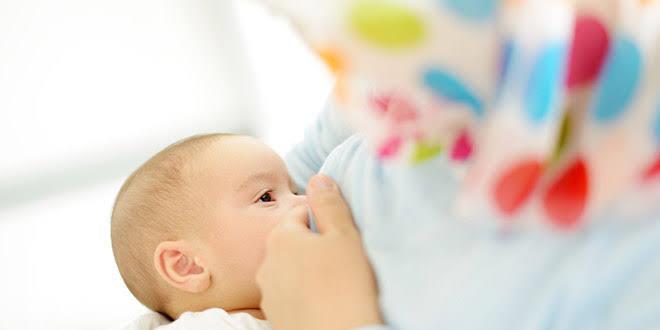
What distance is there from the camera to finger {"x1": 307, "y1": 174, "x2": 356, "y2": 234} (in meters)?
0.73

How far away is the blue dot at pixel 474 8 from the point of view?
1.42 ft

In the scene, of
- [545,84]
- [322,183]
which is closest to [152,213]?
[322,183]

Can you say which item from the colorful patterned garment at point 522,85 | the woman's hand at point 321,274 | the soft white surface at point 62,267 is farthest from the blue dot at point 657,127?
the soft white surface at point 62,267

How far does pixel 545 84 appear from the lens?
45 cm

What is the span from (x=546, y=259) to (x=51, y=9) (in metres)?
1.38

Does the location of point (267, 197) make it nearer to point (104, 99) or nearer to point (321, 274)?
point (321, 274)

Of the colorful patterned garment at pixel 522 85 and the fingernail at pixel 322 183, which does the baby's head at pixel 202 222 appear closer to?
the fingernail at pixel 322 183

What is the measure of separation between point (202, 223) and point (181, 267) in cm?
6

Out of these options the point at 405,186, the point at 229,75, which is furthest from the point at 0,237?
the point at 405,186

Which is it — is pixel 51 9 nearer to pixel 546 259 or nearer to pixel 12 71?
pixel 12 71

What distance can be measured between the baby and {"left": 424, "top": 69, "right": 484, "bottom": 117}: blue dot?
0.42m

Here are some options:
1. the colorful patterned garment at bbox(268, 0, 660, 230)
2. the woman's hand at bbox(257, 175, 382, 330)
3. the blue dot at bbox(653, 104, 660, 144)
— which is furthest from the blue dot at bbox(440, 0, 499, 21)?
the woman's hand at bbox(257, 175, 382, 330)

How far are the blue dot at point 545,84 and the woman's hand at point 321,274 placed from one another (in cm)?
26

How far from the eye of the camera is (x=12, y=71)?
5.44 ft
